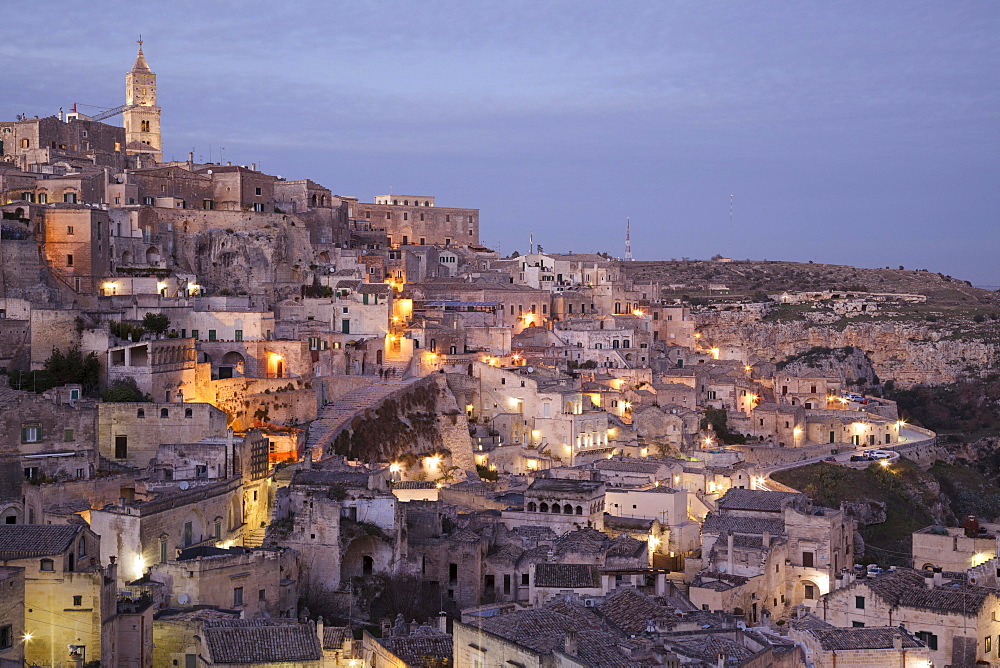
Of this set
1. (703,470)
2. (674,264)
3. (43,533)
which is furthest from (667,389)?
(674,264)

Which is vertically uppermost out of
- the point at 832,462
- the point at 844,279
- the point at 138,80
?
the point at 138,80

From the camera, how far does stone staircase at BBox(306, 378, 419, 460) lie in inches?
1735

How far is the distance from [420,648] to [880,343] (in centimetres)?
7010

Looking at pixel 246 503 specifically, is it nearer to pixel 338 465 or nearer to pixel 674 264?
pixel 338 465

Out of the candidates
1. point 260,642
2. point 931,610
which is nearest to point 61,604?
point 260,642

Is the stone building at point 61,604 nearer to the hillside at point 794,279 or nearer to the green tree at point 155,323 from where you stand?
the green tree at point 155,323

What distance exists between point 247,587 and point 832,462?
34.1 meters

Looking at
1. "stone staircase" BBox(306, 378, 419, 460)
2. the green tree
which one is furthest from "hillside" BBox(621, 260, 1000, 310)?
the green tree

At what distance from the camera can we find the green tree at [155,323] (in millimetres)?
44062

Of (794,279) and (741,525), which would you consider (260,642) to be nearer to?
(741,525)

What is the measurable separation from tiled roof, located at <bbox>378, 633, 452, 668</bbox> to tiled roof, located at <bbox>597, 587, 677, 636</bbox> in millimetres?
3739

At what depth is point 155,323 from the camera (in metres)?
44.2

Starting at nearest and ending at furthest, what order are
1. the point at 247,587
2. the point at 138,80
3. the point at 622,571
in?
the point at 247,587 < the point at 622,571 < the point at 138,80

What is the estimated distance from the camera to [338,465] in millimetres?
39250
